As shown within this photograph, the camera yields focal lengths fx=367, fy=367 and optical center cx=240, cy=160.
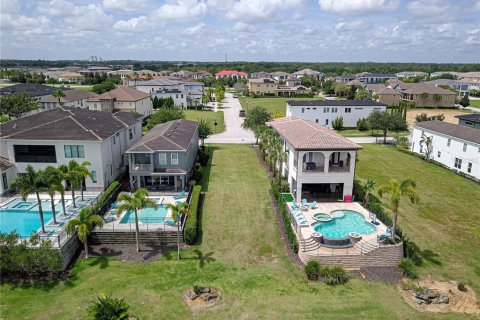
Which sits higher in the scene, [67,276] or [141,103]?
[141,103]

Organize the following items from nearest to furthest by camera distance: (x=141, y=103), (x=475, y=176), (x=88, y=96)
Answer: (x=475, y=176) → (x=141, y=103) → (x=88, y=96)

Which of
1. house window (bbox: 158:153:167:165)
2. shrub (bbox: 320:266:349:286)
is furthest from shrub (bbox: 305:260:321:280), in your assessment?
house window (bbox: 158:153:167:165)

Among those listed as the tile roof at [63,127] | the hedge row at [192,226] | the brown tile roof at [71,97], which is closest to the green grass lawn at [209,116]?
the brown tile roof at [71,97]

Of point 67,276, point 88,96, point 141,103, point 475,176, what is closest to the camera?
point 67,276

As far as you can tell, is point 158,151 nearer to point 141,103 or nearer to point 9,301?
point 9,301

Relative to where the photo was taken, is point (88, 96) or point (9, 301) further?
point (88, 96)

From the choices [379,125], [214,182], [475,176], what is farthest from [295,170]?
[379,125]
